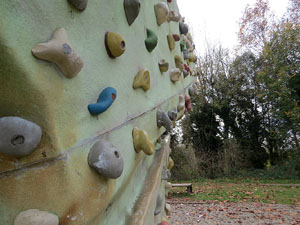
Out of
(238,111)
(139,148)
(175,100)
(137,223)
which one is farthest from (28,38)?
(238,111)

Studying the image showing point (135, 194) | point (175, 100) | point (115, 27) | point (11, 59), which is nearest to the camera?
point (11, 59)

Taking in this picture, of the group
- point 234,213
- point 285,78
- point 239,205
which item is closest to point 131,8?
point 234,213

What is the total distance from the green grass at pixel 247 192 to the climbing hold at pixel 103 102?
6.87m

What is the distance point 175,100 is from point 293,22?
36.8 feet

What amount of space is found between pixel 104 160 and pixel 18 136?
22cm

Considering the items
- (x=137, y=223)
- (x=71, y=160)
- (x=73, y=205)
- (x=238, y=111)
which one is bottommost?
(x=137, y=223)

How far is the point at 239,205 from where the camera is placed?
21.1 ft

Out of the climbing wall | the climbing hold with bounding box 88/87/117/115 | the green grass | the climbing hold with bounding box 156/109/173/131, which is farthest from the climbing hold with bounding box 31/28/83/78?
the green grass

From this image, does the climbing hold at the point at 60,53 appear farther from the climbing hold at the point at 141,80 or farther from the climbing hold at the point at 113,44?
the climbing hold at the point at 141,80

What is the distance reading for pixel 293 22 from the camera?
1069 cm

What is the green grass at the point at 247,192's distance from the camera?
267 inches

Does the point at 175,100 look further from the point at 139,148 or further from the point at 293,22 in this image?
the point at 293,22

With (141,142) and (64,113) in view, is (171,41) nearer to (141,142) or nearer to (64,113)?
(141,142)

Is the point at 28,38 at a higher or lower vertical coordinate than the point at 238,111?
lower
